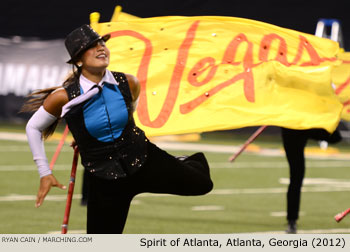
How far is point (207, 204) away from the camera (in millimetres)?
13773

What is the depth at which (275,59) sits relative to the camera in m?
9.68

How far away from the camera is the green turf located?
1139 cm

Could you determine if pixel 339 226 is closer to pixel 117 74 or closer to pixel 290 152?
pixel 290 152

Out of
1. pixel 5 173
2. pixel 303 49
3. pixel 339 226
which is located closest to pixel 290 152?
pixel 339 226

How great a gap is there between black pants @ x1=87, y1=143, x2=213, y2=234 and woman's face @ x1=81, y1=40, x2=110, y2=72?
0.64m

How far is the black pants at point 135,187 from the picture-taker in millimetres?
6777

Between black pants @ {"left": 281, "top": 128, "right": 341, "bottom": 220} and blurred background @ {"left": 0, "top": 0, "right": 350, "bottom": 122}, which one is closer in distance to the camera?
black pants @ {"left": 281, "top": 128, "right": 341, "bottom": 220}

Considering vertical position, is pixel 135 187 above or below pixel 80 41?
below

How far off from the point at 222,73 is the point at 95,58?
2.77 meters

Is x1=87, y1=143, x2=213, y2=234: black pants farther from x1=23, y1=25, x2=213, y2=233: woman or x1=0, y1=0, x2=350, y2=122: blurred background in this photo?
x1=0, y1=0, x2=350, y2=122: blurred background

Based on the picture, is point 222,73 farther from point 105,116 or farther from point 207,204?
point 207,204

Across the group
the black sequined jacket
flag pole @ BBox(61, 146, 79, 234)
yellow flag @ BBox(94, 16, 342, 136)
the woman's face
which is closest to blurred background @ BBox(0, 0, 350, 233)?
yellow flag @ BBox(94, 16, 342, 136)

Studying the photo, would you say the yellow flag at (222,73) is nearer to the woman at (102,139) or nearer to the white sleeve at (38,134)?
the woman at (102,139)

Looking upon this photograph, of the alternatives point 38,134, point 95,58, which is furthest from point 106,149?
point 95,58
